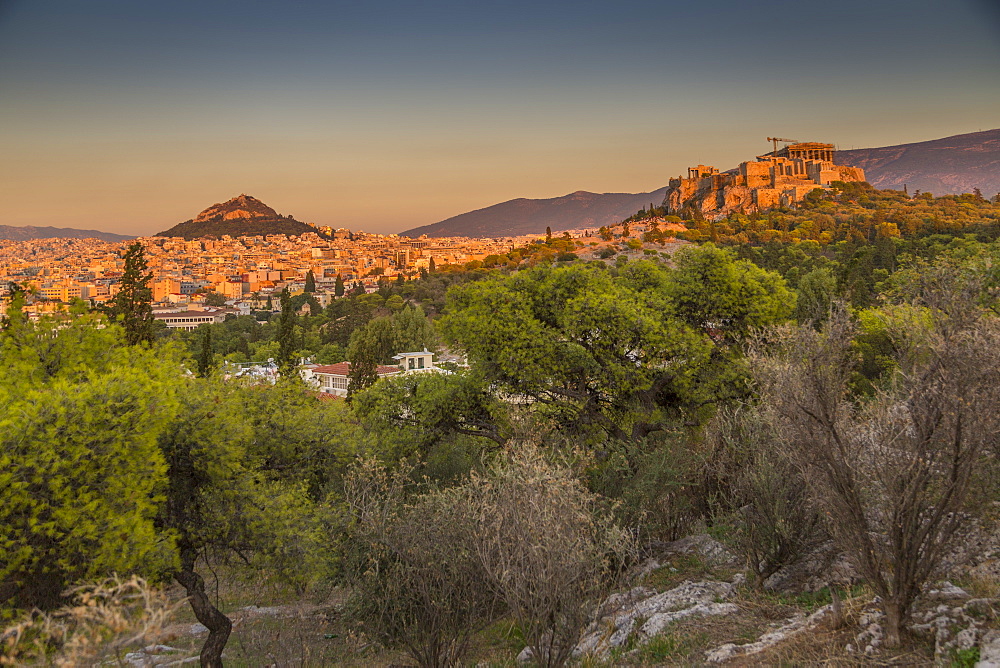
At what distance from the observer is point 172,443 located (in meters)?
8.20

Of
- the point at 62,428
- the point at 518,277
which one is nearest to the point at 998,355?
the point at 62,428

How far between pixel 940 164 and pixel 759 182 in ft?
236

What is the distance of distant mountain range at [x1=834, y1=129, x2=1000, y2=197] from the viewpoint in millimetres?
127875

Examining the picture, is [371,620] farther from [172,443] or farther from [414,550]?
[172,443]

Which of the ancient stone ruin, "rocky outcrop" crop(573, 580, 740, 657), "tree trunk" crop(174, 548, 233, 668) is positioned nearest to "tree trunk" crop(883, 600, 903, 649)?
A: "rocky outcrop" crop(573, 580, 740, 657)

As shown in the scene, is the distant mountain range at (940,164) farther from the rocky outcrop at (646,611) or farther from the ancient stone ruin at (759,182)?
the rocky outcrop at (646,611)

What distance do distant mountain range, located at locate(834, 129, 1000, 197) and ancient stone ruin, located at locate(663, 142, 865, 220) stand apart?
79.4 feet

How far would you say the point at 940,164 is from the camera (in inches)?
5595

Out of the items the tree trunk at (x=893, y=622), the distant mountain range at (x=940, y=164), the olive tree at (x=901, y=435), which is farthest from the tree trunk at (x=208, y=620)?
the distant mountain range at (x=940, y=164)

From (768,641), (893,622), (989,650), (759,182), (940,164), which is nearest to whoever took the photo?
(989,650)

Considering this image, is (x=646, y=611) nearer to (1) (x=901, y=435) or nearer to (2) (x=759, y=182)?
(1) (x=901, y=435)

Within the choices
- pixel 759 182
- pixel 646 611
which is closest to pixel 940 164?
pixel 759 182

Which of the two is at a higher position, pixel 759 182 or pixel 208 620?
pixel 759 182

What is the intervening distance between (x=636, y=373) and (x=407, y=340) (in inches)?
1764
